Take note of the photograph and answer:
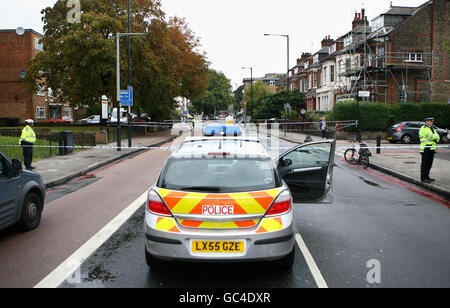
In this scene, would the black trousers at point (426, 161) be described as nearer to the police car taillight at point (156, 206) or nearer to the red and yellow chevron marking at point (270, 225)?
the red and yellow chevron marking at point (270, 225)

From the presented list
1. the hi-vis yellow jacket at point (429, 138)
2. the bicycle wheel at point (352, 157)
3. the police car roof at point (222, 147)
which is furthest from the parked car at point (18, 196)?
the bicycle wheel at point (352, 157)

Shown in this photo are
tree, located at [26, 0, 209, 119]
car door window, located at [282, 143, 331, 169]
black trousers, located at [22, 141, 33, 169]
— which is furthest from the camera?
tree, located at [26, 0, 209, 119]

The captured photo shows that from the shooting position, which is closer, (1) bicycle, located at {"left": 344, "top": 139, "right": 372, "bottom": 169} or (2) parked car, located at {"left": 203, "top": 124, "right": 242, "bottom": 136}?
(2) parked car, located at {"left": 203, "top": 124, "right": 242, "bottom": 136}

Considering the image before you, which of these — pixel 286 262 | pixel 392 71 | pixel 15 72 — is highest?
pixel 15 72

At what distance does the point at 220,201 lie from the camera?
4070 mm

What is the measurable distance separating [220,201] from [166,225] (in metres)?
0.62

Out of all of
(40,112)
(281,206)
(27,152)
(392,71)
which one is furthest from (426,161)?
(40,112)

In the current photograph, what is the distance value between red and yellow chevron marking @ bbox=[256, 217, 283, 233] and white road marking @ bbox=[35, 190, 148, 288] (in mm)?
2252

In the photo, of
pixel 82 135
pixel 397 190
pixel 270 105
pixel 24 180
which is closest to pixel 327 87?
pixel 270 105

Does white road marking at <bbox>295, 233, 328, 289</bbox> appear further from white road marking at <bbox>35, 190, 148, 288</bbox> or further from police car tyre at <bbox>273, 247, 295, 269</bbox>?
white road marking at <bbox>35, 190, 148, 288</bbox>

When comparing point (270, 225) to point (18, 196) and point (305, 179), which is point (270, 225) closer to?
point (305, 179)

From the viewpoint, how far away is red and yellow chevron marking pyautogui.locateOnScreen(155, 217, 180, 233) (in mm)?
4059

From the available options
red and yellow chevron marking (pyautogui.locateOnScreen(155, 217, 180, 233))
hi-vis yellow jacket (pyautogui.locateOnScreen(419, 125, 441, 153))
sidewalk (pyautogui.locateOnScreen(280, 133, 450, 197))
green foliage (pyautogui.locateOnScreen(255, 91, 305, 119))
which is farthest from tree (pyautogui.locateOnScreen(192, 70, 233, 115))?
red and yellow chevron marking (pyautogui.locateOnScreen(155, 217, 180, 233))

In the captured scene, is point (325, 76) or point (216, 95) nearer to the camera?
point (325, 76)
